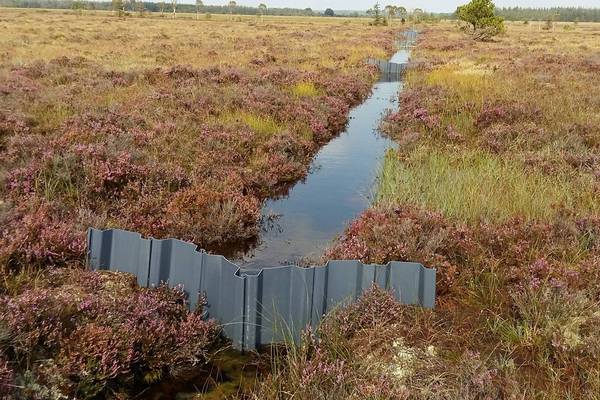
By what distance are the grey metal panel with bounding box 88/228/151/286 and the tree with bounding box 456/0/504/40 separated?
52.5 m

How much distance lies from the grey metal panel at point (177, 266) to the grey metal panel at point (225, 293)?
0.09 metres

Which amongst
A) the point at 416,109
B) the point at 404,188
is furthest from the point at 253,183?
the point at 416,109

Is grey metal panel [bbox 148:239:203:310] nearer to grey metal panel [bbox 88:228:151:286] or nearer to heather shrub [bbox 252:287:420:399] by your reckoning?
grey metal panel [bbox 88:228:151:286]

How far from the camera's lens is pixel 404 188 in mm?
8883

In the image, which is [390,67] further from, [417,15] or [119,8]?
[417,15]

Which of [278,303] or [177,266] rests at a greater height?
[177,266]

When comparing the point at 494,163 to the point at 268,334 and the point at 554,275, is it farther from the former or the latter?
the point at 268,334

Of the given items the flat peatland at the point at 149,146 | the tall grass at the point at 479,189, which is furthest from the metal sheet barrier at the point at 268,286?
the tall grass at the point at 479,189

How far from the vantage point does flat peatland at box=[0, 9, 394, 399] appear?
4.22m

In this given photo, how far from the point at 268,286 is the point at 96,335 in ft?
5.42

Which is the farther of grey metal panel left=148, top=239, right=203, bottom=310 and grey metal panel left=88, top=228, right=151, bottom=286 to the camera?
grey metal panel left=88, top=228, right=151, bottom=286

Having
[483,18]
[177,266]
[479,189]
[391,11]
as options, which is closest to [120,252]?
[177,266]

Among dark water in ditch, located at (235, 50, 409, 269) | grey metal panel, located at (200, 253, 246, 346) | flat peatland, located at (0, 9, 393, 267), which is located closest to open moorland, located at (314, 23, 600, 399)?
dark water in ditch, located at (235, 50, 409, 269)

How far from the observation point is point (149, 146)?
34.4 feet
